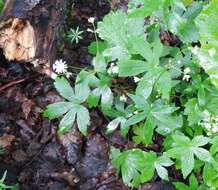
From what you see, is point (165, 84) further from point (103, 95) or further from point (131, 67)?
point (103, 95)

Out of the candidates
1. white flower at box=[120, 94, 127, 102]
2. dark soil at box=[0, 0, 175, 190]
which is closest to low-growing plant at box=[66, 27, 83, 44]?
dark soil at box=[0, 0, 175, 190]

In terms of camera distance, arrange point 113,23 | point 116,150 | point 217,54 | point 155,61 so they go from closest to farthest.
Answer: point 217,54
point 155,61
point 113,23
point 116,150

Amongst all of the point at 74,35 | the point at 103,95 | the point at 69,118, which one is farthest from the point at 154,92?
the point at 74,35

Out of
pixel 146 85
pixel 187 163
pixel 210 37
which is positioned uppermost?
pixel 210 37

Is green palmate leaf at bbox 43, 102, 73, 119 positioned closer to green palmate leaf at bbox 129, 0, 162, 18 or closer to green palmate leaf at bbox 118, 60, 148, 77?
green palmate leaf at bbox 118, 60, 148, 77

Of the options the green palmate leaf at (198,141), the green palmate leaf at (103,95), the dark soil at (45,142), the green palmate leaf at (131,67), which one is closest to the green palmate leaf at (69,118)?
the green palmate leaf at (103,95)

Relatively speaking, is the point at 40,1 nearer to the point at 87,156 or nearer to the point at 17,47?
the point at 17,47

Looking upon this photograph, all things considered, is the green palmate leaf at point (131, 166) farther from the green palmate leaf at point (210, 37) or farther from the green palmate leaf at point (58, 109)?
the green palmate leaf at point (210, 37)

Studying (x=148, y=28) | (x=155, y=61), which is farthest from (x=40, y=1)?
(x=155, y=61)
